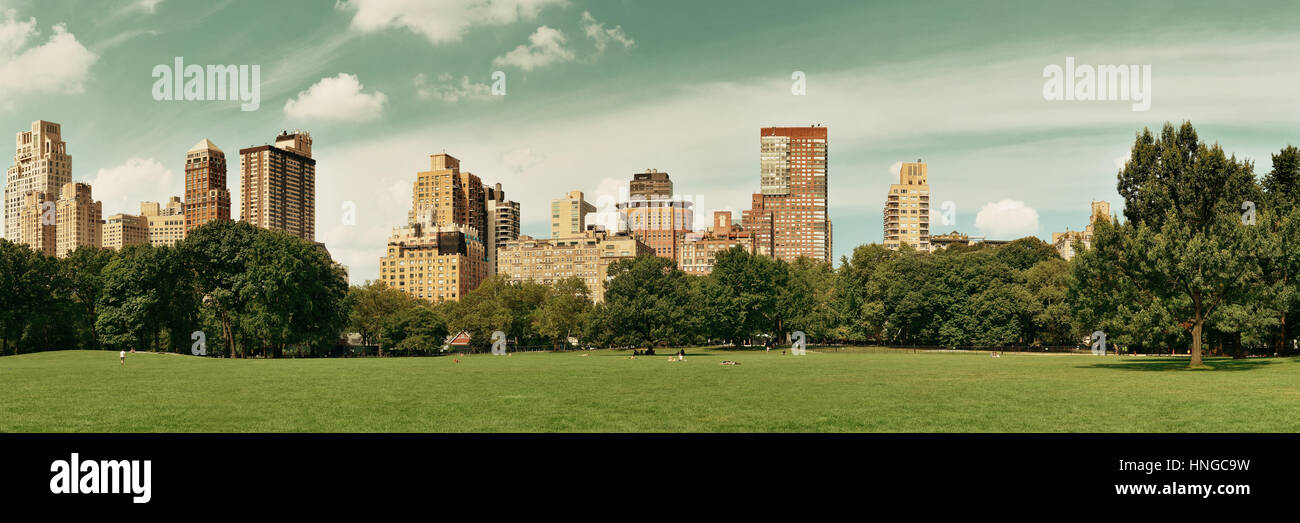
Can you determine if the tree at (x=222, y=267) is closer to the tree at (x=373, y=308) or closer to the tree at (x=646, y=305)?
the tree at (x=646, y=305)

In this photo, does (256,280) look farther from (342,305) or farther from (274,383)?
(274,383)

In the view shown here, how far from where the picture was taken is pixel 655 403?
92.5ft

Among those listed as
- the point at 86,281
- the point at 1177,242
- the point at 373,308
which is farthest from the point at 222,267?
the point at 1177,242

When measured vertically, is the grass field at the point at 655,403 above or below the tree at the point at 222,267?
below

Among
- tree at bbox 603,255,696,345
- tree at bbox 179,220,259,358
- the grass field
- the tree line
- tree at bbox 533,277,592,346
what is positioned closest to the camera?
the grass field

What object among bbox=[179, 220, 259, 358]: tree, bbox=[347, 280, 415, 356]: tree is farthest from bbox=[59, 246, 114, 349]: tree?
bbox=[347, 280, 415, 356]: tree

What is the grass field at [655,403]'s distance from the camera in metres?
21.9

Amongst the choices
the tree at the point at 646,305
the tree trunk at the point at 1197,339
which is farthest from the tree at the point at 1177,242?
the tree at the point at 646,305

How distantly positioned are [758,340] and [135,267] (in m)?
108

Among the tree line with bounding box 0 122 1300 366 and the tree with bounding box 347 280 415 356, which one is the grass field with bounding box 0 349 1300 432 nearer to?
the tree line with bounding box 0 122 1300 366

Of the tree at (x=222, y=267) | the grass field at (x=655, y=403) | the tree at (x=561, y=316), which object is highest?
the tree at (x=222, y=267)

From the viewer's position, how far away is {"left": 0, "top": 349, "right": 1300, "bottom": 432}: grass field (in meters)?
21.9

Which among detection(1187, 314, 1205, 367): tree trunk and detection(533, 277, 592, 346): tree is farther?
detection(533, 277, 592, 346): tree

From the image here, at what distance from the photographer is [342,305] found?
94.5 metres
